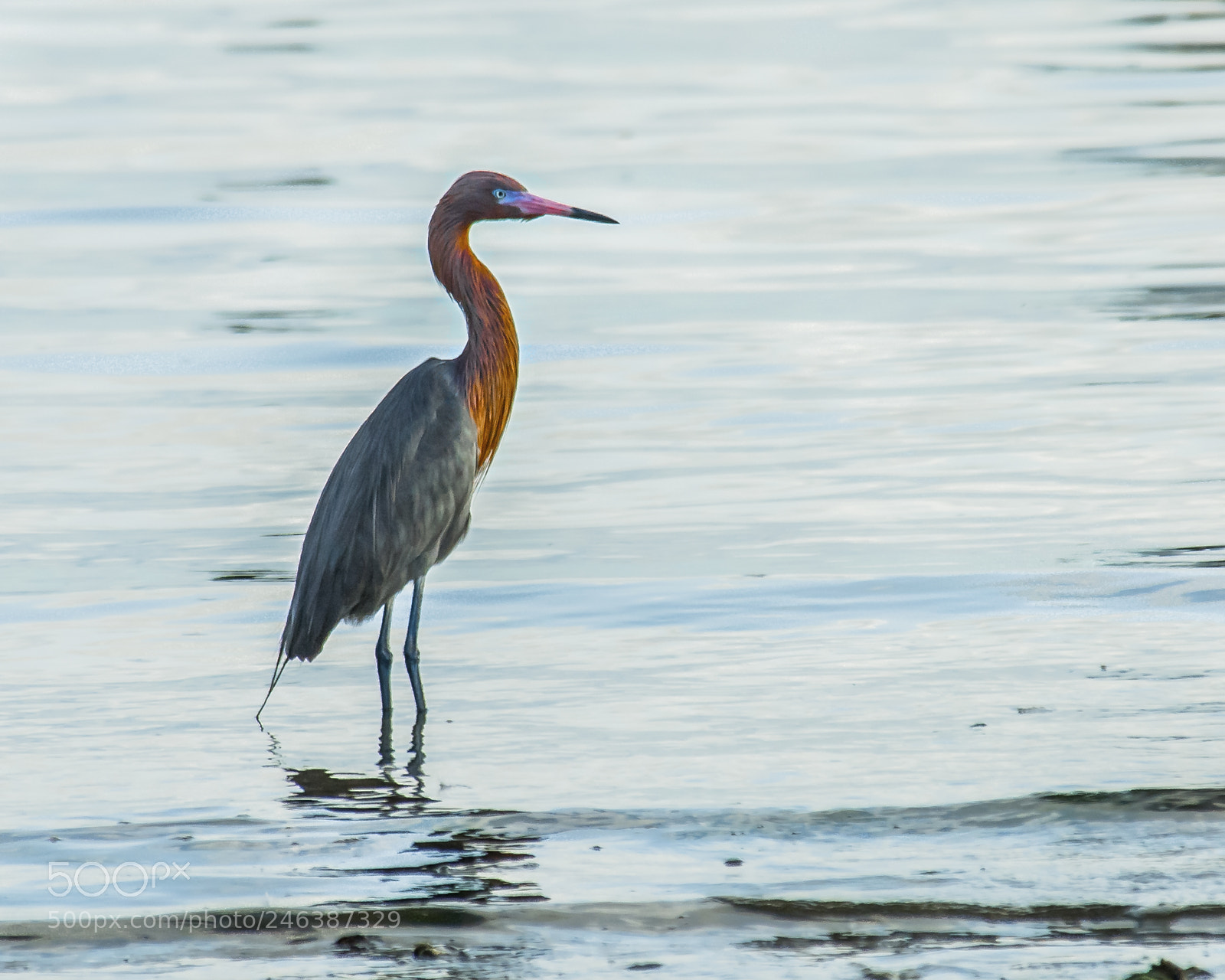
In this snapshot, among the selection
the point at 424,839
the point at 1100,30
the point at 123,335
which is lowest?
the point at 424,839

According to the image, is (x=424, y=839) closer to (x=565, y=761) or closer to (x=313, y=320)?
(x=565, y=761)

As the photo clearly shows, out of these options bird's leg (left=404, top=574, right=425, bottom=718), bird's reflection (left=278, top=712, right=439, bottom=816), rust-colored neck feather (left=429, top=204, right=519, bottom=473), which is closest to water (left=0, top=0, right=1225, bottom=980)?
bird's reflection (left=278, top=712, right=439, bottom=816)

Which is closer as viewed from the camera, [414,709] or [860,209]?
[414,709]

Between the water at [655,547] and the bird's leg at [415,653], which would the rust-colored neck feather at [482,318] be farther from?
the water at [655,547]

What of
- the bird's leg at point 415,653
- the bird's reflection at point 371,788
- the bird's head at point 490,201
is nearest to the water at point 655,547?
the bird's reflection at point 371,788

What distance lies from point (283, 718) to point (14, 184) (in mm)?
12615

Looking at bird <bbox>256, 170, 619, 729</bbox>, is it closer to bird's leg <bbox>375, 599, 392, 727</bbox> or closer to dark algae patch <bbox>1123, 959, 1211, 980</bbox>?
bird's leg <bbox>375, 599, 392, 727</bbox>

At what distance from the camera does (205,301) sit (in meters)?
15.1

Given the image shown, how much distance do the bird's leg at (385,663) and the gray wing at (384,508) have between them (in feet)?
0.36

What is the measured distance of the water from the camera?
5996 millimetres

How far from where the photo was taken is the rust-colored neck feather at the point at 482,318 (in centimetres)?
869

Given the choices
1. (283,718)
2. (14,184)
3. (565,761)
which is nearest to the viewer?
(565,761)

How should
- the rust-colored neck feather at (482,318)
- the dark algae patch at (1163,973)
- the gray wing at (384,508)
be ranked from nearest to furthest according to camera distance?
the dark algae patch at (1163,973) → the gray wing at (384,508) → the rust-colored neck feather at (482,318)

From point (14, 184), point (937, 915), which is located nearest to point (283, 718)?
point (937, 915)
